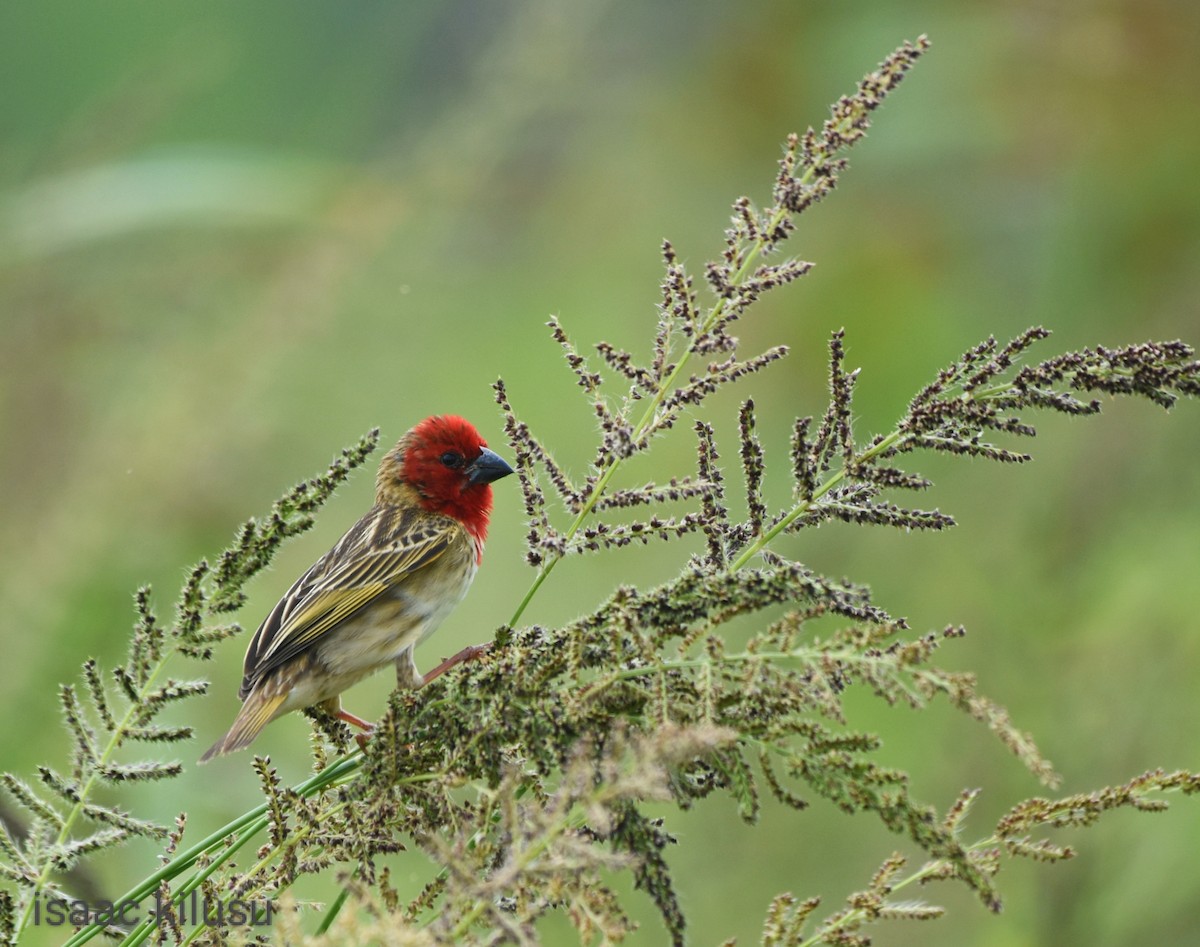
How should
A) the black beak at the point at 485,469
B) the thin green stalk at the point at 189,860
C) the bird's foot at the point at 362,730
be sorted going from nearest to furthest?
the thin green stalk at the point at 189,860
the bird's foot at the point at 362,730
the black beak at the point at 485,469

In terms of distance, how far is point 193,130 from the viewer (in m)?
8.53

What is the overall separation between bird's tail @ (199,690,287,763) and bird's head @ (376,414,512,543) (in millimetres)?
896

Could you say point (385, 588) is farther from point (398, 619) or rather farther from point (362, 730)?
point (362, 730)

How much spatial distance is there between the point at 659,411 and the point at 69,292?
11.0ft

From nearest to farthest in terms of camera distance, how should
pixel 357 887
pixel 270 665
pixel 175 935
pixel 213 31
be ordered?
pixel 357 887 < pixel 175 935 < pixel 270 665 < pixel 213 31

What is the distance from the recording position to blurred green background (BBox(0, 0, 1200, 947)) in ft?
11.7

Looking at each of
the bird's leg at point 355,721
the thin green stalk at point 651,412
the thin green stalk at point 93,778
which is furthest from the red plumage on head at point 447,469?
the thin green stalk at point 93,778

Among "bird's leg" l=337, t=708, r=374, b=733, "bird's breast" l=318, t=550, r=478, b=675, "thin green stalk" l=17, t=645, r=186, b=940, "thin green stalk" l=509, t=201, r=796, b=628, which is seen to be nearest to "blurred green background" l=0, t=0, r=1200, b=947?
"bird's leg" l=337, t=708, r=374, b=733

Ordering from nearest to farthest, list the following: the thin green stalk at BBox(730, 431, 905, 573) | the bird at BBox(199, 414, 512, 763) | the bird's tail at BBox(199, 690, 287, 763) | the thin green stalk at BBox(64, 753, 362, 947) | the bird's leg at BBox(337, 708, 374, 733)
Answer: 1. the thin green stalk at BBox(64, 753, 362, 947)
2. the thin green stalk at BBox(730, 431, 905, 573)
3. the bird's tail at BBox(199, 690, 287, 763)
4. the bird's leg at BBox(337, 708, 374, 733)
5. the bird at BBox(199, 414, 512, 763)

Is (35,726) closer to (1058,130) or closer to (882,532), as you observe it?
(882,532)

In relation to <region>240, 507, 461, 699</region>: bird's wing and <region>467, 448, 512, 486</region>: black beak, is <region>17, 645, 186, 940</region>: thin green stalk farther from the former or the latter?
<region>467, 448, 512, 486</region>: black beak

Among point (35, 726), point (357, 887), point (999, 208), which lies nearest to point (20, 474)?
point (35, 726)

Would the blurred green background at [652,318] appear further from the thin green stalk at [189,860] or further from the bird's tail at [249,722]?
the thin green stalk at [189,860]

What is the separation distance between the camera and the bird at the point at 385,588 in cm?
317
